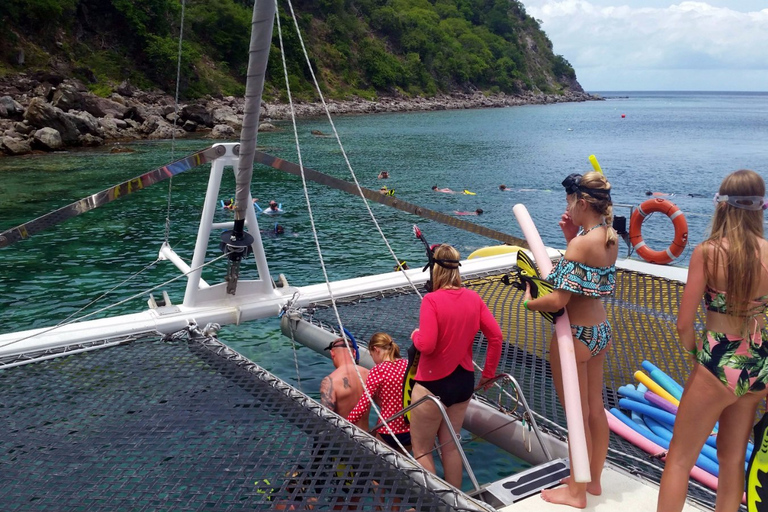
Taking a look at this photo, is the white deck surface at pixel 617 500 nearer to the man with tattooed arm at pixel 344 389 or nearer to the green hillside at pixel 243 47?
the man with tattooed arm at pixel 344 389

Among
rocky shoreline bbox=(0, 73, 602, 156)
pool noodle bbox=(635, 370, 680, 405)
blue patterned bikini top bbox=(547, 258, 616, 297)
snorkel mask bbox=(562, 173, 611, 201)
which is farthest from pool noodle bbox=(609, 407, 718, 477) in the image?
rocky shoreline bbox=(0, 73, 602, 156)

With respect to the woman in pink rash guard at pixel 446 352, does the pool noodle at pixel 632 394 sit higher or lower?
lower

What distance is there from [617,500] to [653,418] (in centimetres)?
179

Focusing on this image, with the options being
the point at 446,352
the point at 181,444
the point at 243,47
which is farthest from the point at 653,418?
the point at 243,47

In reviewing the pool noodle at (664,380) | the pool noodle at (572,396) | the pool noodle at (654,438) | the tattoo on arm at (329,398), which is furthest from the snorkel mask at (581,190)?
the pool noodle at (664,380)

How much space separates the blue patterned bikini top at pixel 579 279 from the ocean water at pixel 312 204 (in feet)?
17.5

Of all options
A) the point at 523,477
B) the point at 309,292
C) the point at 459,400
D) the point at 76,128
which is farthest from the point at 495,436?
the point at 76,128

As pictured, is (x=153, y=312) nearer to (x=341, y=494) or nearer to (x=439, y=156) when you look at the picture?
(x=341, y=494)

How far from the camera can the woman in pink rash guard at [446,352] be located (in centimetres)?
411

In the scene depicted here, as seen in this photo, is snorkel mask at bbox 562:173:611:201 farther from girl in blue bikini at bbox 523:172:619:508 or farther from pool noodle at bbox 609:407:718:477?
pool noodle at bbox 609:407:718:477

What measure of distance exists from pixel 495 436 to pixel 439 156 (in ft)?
140

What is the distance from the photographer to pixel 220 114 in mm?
54719

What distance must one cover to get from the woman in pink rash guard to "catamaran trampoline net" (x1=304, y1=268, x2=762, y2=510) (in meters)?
1.33

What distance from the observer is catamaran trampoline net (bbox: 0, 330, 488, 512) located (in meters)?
4.18
